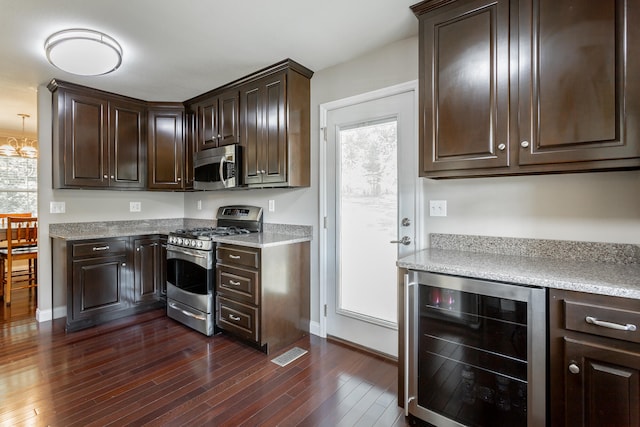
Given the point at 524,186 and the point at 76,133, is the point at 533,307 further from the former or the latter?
the point at 76,133

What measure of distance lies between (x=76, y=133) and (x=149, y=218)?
1295mm

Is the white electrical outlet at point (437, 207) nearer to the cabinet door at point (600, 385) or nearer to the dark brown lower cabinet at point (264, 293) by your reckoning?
the cabinet door at point (600, 385)

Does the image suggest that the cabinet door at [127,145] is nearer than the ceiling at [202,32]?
No

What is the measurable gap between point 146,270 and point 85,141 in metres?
1.50

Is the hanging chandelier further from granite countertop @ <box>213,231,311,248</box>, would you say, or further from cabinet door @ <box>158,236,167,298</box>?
granite countertop @ <box>213,231,311,248</box>

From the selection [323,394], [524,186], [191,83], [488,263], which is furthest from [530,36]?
[191,83]

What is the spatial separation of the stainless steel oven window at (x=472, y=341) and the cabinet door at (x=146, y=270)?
9.78 feet

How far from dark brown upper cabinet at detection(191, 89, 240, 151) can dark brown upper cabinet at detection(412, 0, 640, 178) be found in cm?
196

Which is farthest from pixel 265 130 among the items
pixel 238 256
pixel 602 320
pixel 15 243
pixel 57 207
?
pixel 15 243

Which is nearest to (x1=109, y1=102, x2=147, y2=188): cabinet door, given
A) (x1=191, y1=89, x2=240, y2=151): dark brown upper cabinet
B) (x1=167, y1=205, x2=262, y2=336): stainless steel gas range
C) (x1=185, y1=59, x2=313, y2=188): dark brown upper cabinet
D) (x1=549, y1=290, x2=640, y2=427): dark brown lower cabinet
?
(x1=191, y1=89, x2=240, y2=151): dark brown upper cabinet

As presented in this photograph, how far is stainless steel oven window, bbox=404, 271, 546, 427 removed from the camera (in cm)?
136

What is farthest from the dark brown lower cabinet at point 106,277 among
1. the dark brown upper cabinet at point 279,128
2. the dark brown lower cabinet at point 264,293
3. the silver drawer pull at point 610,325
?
the silver drawer pull at point 610,325

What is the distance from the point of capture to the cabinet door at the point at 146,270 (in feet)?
11.2

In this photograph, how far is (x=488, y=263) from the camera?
166 cm
